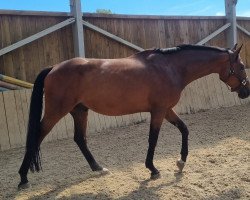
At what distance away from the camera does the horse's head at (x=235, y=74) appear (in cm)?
464

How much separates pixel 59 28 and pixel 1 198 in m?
4.13

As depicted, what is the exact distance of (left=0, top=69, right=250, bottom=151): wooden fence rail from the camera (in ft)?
20.1

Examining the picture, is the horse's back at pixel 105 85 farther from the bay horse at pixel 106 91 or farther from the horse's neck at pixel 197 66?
the horse's neck at pixel 197 66

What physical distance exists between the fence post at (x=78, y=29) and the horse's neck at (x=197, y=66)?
3148 mm

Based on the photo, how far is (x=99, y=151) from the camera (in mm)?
5809

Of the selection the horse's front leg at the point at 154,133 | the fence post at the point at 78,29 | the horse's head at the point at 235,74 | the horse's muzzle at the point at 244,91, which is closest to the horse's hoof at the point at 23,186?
the horse's front leg at the point at 154,133

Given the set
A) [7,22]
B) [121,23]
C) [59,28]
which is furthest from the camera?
[121,23]

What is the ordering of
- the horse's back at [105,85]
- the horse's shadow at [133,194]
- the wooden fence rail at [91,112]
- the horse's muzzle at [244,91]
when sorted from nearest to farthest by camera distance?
1. the horse's shadow at [133,194]
2. the horse's back at [105,85]
3. the horse's muzzle at [244,91]
4. the wooden fence rail at [91,112]

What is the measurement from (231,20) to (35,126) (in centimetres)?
735

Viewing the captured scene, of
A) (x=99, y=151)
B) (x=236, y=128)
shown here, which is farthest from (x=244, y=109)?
(x=99, y=151)

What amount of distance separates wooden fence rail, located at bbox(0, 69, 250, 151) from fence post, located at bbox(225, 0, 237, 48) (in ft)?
3.19

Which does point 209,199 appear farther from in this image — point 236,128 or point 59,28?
point 59,28

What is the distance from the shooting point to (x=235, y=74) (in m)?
4.68

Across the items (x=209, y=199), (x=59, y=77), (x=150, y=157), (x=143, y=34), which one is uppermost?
(x=143, y=34)
